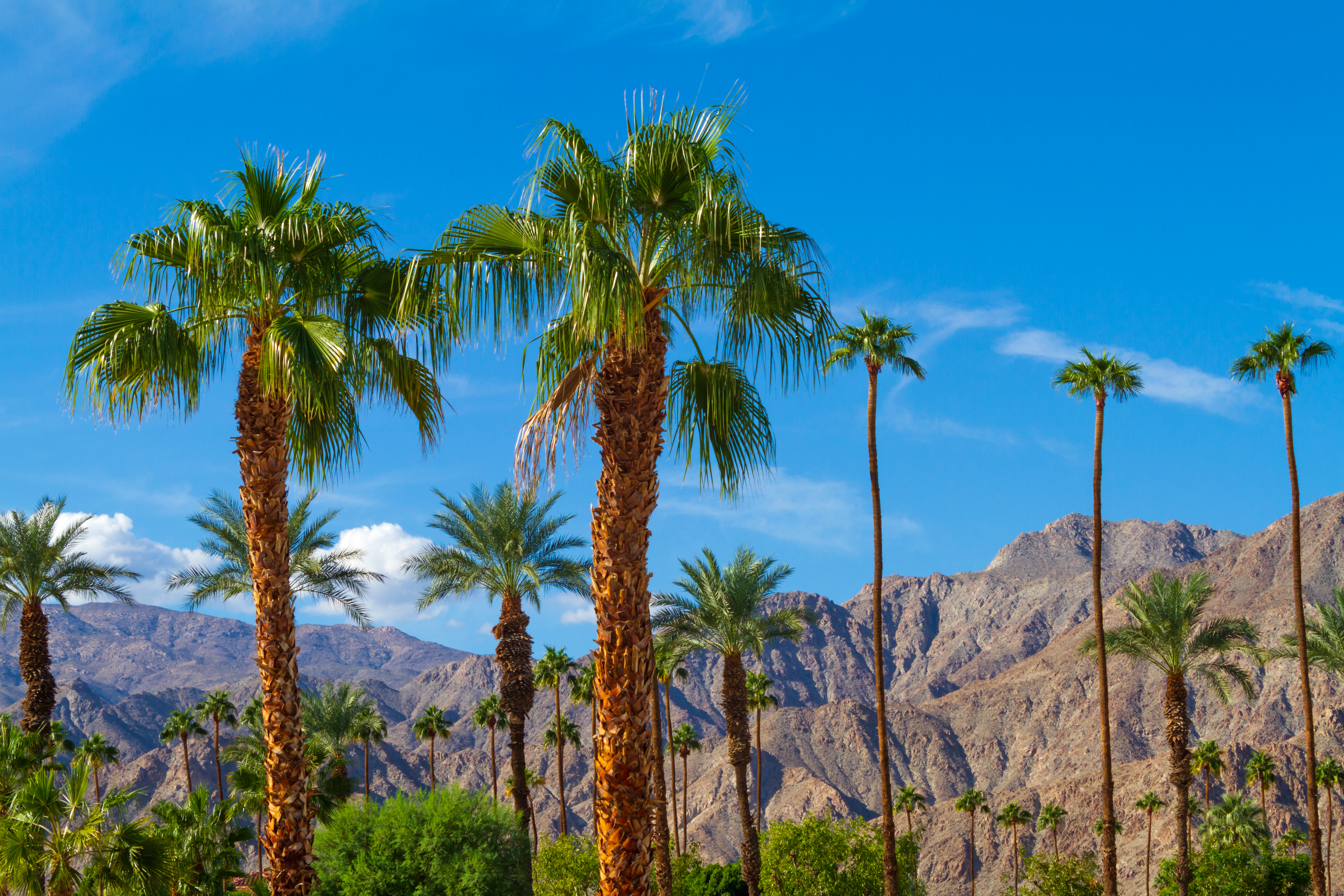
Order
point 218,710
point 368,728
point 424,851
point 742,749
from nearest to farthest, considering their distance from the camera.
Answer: point 424,851 → point 742,749 → point 368,728 → point 218,710

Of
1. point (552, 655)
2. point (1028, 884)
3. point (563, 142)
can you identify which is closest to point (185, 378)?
point (563, 142)

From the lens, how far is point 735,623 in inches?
1751

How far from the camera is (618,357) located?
39.7 ft

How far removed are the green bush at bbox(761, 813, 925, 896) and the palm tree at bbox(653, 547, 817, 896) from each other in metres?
3.60

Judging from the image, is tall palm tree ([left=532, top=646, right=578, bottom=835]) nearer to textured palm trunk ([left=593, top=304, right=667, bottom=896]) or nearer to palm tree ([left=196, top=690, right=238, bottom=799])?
palm tree ([left=196, top=690, right=238, bottom=799])

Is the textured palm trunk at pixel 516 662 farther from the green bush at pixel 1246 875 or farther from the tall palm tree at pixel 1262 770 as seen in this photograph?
the tall palm tree at pixel 1262 770

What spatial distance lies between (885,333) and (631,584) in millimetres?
28460

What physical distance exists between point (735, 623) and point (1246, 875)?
90.5ft

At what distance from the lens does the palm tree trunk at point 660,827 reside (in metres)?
30.7

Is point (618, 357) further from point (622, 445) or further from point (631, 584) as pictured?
point (631, 584)

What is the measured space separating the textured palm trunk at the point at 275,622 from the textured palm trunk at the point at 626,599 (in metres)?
5.36

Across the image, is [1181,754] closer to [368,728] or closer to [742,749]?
[742,749]

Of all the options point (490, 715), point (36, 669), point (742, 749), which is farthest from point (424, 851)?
point (490, 715)

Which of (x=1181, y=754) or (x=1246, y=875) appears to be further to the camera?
(x=1246, y=875)
